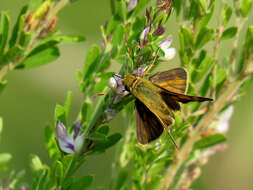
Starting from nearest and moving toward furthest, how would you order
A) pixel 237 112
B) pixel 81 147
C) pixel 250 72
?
pixel 81 147, pixel 250 72, pixel 237 112

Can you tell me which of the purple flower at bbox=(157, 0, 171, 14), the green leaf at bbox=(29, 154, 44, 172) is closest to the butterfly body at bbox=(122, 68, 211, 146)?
the purple flower at bbox=(157, 0, 171, 14)

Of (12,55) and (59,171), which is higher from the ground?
(12,55)

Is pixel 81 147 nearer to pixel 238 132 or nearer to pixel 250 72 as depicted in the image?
pixel 250 72

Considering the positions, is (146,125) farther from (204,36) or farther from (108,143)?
(204,36)

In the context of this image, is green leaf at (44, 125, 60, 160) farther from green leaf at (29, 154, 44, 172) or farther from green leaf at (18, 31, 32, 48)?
green leaf at (18, 31, 32, 48)

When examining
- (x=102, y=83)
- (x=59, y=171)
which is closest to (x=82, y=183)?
(x=59, y=171)

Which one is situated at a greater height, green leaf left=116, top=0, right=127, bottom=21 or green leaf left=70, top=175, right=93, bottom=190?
green leaf left=116, top=0, right=127, bottom=21

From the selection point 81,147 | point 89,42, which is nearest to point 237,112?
point 89,42
